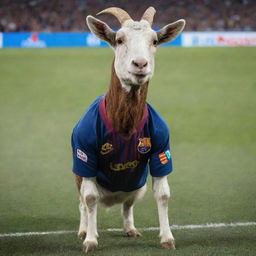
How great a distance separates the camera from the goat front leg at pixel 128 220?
689cm

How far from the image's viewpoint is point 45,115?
17906 millimetres

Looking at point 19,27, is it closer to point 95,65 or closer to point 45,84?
point 95,65

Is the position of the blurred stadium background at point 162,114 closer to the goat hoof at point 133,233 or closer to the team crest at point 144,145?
the goat hoof at point 133,233

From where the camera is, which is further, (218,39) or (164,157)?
(218,39)

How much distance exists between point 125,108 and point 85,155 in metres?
0.62

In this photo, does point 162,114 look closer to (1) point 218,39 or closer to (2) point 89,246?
(2) point 89,246

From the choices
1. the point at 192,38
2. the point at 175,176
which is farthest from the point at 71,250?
the point at 192,38

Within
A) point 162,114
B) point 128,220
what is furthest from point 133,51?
point 162,114

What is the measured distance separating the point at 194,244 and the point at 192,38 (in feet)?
89.4

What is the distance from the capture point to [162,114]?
17.8 metres

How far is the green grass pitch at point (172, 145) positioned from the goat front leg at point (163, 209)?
0.13 m

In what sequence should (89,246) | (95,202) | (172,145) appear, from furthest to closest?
(172,145), (95,202), (89,246)

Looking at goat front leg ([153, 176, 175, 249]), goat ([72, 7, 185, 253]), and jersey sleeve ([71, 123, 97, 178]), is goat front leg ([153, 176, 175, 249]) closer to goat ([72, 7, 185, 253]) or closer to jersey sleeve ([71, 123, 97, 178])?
goat ([72, 7, 185, 253])

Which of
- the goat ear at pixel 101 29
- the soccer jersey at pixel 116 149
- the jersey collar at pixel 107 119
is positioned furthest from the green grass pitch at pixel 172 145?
the goat ear at pixel 101 29
